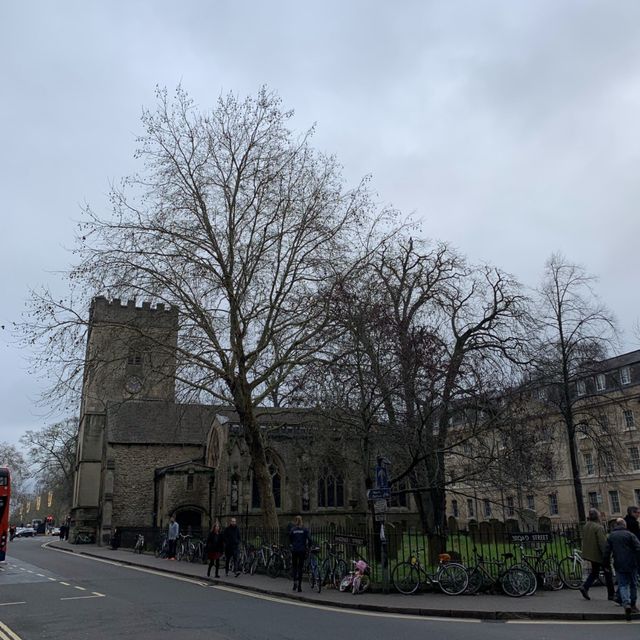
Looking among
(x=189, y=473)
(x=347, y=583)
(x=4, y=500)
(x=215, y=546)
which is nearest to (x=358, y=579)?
(x=347, y=583)

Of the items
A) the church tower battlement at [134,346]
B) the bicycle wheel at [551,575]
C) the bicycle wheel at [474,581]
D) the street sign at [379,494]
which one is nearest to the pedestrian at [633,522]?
the bicycle wheel at [551,575]

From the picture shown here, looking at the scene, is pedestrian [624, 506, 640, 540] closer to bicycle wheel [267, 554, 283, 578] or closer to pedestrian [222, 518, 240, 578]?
bicycle wheel [267, 554, 283, 578]

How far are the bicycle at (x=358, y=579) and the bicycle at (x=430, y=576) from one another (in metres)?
0.61

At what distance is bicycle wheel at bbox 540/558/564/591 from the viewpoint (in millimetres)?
14180

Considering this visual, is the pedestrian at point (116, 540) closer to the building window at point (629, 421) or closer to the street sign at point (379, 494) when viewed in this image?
the street sign at point (379, 494)

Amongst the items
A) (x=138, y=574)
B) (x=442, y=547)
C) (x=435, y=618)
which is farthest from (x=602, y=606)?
(x=138, y=574)

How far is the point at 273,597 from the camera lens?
14.1 metres

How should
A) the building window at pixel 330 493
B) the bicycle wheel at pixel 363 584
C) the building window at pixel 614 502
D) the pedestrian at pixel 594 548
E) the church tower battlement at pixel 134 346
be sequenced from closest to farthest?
the pedestrian at pixel 594 548
the bicycle wheel at pixel 363 584
the church tower battlement at pixel 134 346
the building window at pixel 330 493
the building window at pixel 614 502

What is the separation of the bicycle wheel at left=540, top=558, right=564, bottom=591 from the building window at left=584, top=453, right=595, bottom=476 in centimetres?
3739

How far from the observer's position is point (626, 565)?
10422 mm

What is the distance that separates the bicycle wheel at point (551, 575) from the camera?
1418 cm

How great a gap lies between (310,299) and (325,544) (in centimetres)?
939

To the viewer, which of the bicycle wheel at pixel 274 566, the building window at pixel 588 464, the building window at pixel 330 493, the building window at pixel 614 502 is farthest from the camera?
the building window at pixel 588 464

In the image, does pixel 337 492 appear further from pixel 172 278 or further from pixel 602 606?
pixel 602 606
